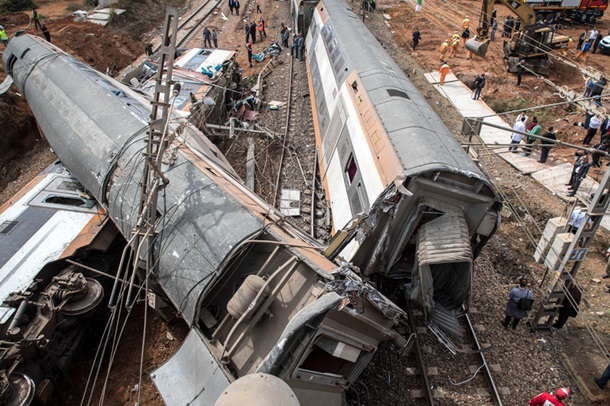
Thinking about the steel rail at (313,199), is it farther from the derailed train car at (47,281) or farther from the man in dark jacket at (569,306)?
the man in dark jacket at (569,306)

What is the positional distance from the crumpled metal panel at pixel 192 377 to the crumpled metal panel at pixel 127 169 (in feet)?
1.84

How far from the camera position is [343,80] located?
12.2 m

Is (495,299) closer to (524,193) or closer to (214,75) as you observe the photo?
(524,193)

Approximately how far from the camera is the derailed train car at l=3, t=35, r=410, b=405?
5727 millimetres

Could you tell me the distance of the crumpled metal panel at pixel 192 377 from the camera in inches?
225

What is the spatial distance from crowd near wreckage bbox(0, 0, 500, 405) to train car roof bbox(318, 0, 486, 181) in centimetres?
5

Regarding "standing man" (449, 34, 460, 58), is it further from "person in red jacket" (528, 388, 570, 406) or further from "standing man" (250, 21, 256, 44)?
"person in red jacket" (528, 388, 570, 406)

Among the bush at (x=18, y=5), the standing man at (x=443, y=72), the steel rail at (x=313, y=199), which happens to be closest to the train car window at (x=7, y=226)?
the steel rail at (x=313, y=199)

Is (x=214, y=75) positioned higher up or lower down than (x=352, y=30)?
lower down

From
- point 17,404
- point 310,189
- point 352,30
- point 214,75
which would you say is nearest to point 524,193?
point 310,189

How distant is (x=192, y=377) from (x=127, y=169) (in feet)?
15.1

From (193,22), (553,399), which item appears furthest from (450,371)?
(193,22)

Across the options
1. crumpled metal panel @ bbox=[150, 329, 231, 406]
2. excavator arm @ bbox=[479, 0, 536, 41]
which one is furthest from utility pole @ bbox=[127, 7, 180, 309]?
excavator arm @ bbox=[479, 0, 536, 41]

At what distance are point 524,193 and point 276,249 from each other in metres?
11.2
